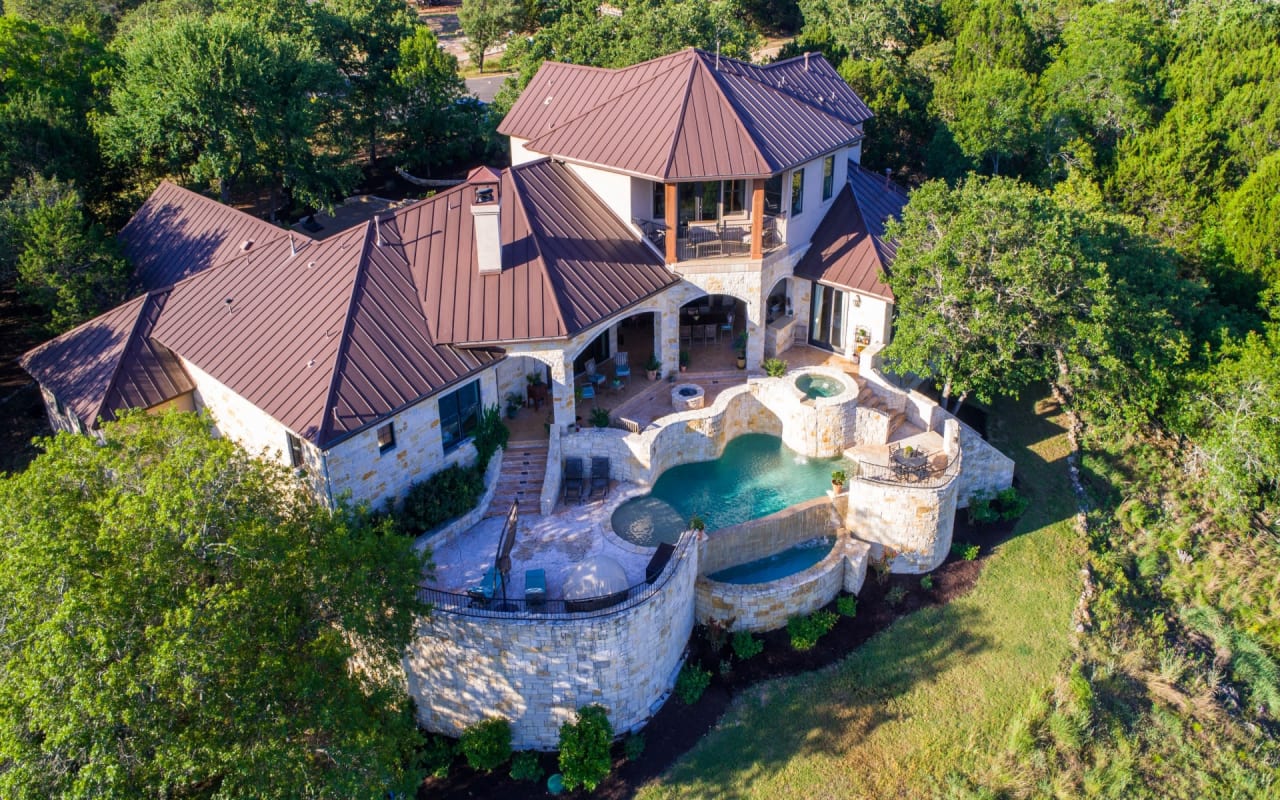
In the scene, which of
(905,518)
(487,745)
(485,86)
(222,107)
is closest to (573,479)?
(487,745)

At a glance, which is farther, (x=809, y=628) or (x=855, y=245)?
(x=855, y=245)

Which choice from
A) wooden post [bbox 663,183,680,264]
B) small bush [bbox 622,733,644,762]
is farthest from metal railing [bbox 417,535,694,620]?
wooden post [bbox 663,183,680,264]

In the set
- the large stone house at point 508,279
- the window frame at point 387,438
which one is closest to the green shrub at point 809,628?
the large stone house at point 508,279

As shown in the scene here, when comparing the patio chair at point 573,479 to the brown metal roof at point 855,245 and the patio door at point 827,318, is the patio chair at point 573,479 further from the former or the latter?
the brown metal roof at point 855,245

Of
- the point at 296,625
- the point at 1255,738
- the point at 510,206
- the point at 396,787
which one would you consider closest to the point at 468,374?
the point at 510,206

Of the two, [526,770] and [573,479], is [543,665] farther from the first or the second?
[573,479]

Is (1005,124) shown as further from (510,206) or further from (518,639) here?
(518,639)
